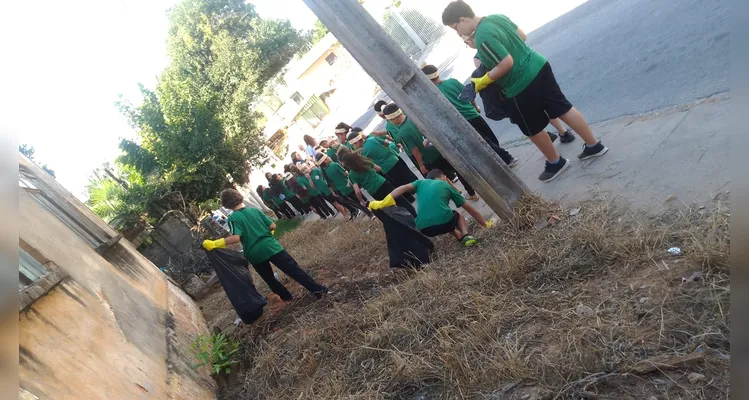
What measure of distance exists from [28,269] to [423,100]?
3400mm

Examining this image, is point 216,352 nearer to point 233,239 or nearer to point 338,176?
point 233,239

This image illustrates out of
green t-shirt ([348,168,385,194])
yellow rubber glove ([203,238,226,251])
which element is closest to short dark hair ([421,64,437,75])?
green t-shirt ([348,168,385,194])

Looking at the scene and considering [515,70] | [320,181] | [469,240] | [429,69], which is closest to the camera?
[515,70]

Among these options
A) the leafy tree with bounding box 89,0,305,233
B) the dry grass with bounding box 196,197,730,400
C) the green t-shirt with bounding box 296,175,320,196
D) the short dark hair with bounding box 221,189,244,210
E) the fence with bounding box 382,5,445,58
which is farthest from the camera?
the fence with bounding box 382,5,445,58

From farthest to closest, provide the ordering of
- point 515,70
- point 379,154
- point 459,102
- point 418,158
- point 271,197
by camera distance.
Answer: point 271,197
point 379,154
point 418,158
point 459,102
point 515,70

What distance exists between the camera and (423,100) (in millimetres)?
4309

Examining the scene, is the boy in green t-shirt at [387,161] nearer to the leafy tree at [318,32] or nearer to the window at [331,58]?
the window at [331,58]

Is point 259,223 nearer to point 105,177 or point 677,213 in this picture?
point 677,213

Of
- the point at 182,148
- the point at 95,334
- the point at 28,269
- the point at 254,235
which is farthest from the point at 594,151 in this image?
the point at 182,148

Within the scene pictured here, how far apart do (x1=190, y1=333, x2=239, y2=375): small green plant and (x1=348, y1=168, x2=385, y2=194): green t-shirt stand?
101 inches

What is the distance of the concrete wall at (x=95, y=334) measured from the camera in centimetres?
269

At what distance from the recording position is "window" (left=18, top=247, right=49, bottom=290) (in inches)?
127

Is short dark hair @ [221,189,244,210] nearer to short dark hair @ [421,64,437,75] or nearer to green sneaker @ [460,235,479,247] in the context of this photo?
green sneaker @ [460,235,479,247]

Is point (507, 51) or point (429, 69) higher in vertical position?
point (429, 69)
